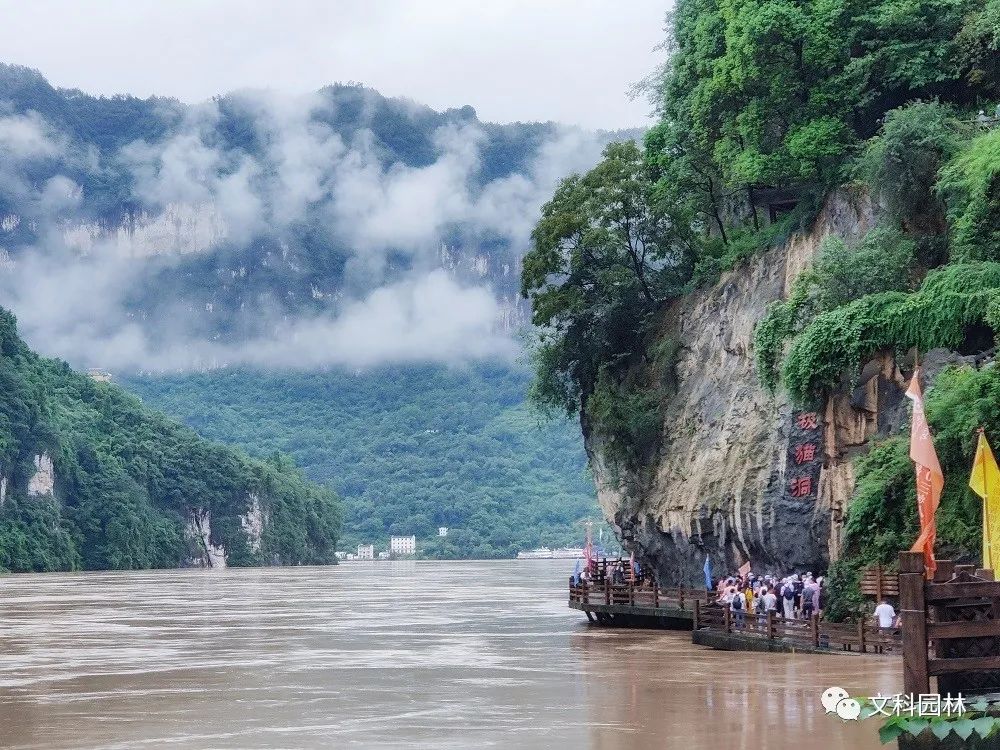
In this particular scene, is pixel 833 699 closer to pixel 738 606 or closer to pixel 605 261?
pixel 738 606

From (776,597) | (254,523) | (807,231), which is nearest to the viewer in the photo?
(776,597)

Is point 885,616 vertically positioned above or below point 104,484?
below

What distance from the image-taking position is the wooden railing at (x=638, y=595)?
44.8 m

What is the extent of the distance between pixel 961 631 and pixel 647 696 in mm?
11116

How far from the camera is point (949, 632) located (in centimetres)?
1769

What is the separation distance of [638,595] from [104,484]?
439ft

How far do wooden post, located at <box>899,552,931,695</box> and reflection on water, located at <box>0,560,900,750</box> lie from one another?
3.75m

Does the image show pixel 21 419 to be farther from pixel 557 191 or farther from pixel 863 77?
pixel 863 77

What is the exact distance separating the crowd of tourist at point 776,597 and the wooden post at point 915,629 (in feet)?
60.4

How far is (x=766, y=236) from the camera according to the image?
50.4 m

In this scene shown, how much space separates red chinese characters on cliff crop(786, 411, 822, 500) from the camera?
43031 mm

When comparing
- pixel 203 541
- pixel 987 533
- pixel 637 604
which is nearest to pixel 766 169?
pixel 637 604

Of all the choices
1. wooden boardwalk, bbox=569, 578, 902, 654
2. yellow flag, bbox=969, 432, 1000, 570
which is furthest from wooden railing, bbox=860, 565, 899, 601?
yellow flag, bbox=969, 432, 1000, 570

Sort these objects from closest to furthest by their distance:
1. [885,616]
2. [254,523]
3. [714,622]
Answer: [885,616], [714,622], [254,523]
